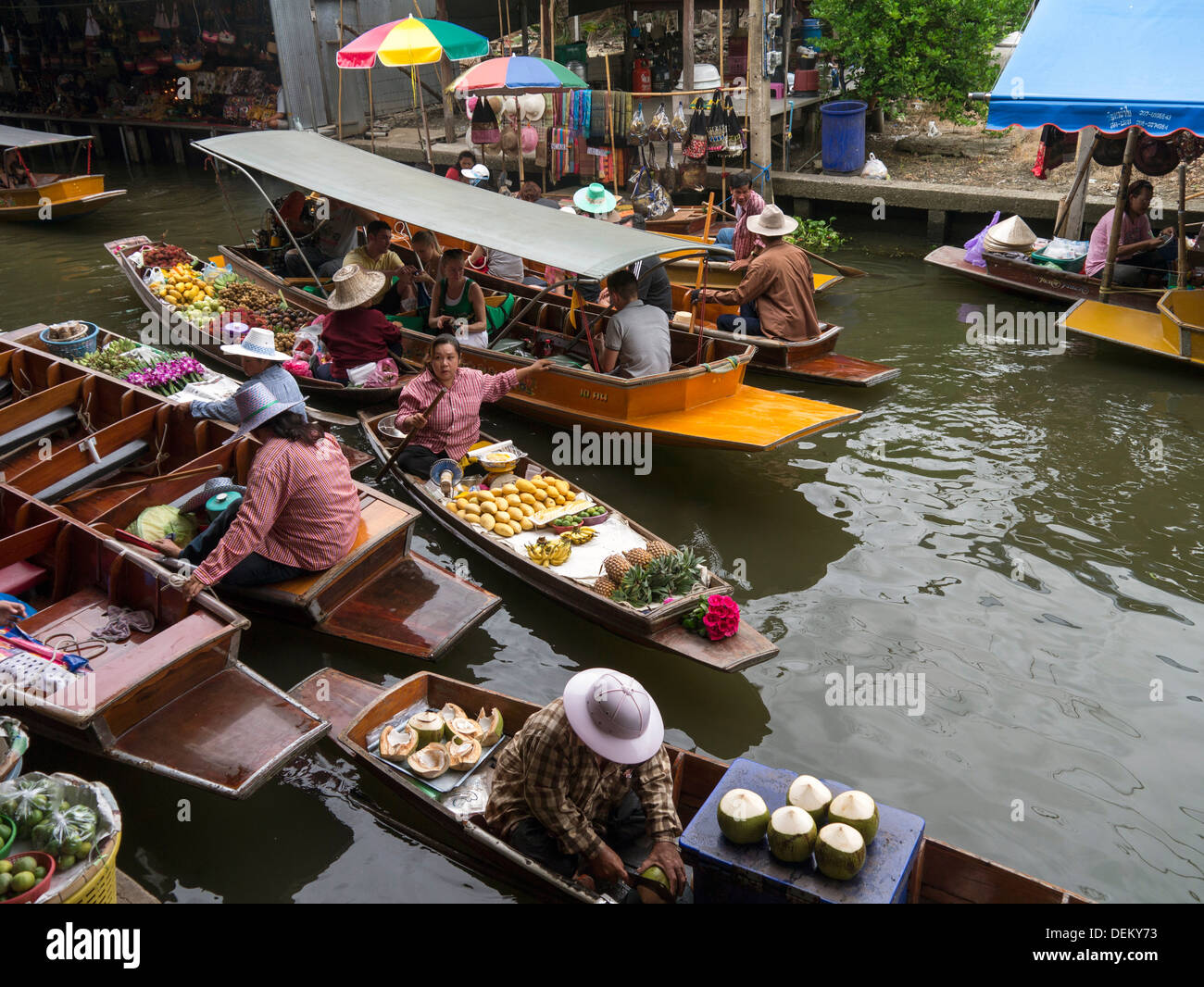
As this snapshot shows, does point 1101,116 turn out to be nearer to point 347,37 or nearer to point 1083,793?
point 1083,793

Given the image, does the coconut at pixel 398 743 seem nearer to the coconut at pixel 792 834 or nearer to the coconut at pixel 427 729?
the coconut at pixel 427 729

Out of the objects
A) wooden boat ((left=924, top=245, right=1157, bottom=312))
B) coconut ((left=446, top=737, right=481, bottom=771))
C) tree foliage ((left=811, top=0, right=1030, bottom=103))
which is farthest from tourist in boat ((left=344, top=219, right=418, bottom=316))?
tree foliage ((left=811, top=0, right=1030, bottom=103))

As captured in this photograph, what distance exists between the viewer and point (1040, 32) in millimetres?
9352

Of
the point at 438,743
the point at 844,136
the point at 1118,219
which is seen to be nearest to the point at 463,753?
the point at 438,743

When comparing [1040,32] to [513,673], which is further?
[1040,32]

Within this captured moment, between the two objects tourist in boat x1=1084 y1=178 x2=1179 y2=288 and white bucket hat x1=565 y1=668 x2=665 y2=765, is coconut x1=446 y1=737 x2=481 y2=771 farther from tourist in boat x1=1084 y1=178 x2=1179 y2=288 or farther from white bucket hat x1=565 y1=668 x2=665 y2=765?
tourist in boat x1=1084 y1=178 x2=1179 y2=288

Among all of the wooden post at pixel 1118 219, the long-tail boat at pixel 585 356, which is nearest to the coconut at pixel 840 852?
the long-tail boat at pixel 585 356

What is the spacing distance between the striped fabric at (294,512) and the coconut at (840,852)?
11.2 feet

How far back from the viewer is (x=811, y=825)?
3.64 m

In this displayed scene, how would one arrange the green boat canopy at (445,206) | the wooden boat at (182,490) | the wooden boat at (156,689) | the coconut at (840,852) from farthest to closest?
the green boat canopy at (445,206), the wooden boat at (182,490), the wooden boat at (156,689), the coconut at (840,852)

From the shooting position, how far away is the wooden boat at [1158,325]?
9.26 meters

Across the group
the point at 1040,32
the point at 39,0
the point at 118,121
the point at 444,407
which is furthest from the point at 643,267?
the point at 39,0

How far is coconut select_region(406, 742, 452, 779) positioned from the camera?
4.66 metres

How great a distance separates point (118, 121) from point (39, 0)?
13.0 feet
